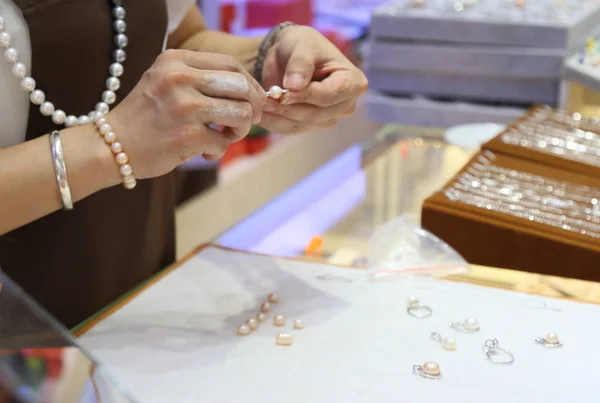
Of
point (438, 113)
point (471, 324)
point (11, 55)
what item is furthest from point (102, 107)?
point (438, 113)

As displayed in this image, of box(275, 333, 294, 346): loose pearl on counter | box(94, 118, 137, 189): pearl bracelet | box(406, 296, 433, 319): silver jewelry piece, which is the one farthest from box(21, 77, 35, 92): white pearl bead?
box(406, 296, 433, 319): silver jewelry piece

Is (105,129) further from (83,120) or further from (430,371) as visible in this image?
(430,371)

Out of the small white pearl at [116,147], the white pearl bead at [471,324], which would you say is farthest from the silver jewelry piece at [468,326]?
the small white pearl at [116,147]

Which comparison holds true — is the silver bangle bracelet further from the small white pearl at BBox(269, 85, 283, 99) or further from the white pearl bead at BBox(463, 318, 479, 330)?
the white pearl bead at BBox(463, 318, 479, 330)

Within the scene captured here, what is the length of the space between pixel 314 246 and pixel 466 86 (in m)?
0.74

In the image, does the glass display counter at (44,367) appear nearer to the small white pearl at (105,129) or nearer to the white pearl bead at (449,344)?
the small white pearl at (105,129)

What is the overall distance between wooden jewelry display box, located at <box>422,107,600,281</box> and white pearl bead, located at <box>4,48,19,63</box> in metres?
0.50

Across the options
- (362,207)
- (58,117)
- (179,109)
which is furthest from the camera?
(362,207)

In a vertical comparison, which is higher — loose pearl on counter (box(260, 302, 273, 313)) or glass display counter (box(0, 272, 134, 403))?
glass display counter (box(0, 272, 134, 403))

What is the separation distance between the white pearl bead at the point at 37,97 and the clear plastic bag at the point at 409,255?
15.8 inches

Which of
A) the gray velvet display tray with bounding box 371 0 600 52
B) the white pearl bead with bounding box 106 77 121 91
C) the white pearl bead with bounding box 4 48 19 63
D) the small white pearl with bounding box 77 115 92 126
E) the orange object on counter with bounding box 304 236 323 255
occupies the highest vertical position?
the white pearl bead with bounding box 4 48 19 63

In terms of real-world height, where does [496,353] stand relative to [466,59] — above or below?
below

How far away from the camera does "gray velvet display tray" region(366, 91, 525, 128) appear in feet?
4.99

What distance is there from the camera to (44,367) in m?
0.45
